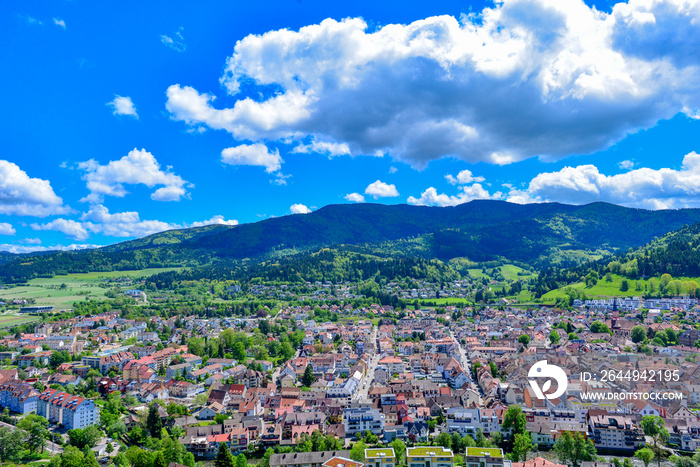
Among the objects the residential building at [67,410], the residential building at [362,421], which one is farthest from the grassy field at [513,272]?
the residential building at [67,410]

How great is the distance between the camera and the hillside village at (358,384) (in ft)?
122

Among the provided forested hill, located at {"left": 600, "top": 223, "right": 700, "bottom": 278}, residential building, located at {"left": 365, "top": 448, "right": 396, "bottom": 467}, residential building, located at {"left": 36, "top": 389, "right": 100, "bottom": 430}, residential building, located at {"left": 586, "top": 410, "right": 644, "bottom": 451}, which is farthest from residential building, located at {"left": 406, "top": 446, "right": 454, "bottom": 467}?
forested hill, located at {"left": 600, "top": 223, "right": 700, "bottom": 278}

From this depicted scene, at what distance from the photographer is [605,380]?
50406 mm

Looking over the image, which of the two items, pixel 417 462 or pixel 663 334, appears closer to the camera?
pixel 417 462

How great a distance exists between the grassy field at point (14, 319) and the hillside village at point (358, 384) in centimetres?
997

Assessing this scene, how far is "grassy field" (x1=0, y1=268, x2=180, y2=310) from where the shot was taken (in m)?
123

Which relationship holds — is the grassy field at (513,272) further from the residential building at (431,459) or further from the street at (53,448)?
the street at (53,448)

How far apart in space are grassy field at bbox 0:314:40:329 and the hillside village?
9966 mm

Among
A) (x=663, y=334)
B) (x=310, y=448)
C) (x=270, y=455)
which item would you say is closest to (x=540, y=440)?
(x=310, y=448)

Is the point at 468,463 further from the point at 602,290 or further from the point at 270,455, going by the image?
the point at 602,290

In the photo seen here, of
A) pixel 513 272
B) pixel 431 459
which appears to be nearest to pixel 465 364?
pixel 431 459

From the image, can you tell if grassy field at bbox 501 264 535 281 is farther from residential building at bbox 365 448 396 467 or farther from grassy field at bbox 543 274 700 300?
residential building at bbox 365 448 396 467

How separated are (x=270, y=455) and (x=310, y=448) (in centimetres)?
308

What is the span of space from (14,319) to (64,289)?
2163 inches
